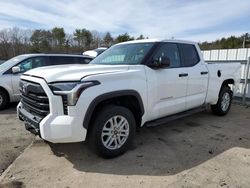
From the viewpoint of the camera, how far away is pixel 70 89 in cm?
307

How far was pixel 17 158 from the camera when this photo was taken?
3.74 m

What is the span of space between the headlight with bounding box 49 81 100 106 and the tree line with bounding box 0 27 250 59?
96.1 ft

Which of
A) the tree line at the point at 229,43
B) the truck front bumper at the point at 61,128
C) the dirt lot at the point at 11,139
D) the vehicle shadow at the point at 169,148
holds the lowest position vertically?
the vehicle shadow at the point at 169,148

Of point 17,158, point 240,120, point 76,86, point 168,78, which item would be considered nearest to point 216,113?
point 240,120

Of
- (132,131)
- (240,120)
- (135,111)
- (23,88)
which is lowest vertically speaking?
(240,120)

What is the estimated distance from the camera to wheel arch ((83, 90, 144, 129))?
10.5ft

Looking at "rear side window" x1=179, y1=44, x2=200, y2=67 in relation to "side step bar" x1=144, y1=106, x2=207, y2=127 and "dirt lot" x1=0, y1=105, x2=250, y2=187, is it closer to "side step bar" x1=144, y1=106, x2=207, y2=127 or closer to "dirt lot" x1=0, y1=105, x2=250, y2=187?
"side step bar" x1=144, y1=106, x2=207, y2=127

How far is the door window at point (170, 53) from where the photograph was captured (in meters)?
4.32

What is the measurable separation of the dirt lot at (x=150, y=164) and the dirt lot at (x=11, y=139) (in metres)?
0.16

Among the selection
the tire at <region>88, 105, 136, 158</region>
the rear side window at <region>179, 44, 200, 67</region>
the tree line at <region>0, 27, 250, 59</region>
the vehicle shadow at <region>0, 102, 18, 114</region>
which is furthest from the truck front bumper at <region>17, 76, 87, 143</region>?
the tree line at <region>0, 27, 250, 59</region>

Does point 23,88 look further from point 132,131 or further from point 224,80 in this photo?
point 224,80

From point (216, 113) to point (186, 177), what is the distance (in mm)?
3574

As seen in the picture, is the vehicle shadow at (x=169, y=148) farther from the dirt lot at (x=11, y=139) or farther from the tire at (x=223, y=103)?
the dirt lot at (x=11, y=139)

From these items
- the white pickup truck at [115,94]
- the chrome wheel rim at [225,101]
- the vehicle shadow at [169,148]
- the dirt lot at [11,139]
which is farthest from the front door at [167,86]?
the dirt lot at [11,139]
